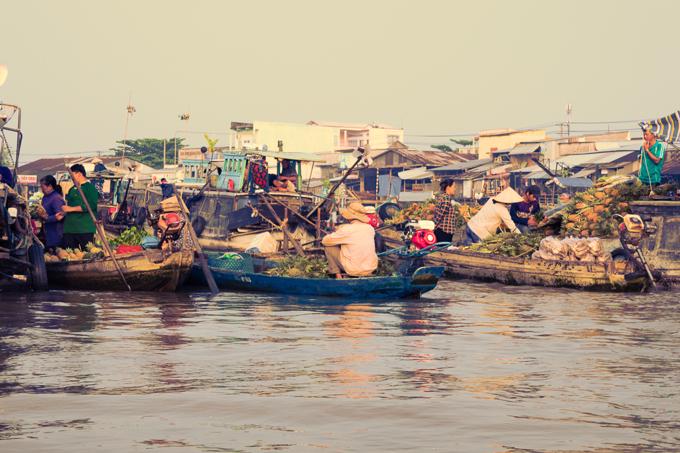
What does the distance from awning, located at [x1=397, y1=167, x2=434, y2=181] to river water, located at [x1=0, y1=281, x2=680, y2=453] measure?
47.3 meters

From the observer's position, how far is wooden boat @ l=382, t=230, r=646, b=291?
17.6m

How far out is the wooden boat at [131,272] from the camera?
15992mm

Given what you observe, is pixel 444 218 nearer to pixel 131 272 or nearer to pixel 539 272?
pixel 539 272

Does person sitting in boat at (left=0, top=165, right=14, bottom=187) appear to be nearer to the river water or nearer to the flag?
the river water

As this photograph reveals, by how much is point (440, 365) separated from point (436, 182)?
52207 mm

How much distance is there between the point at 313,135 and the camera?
8375cm

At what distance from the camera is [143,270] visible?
16031 mm

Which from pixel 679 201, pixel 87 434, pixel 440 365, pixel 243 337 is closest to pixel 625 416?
pixel 440 365

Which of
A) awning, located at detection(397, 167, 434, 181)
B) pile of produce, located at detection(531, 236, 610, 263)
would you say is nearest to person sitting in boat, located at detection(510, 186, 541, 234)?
pile of produce, located at detection(531, 236, 610, 263)

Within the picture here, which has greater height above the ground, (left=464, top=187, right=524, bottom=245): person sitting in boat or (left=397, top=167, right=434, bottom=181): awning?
(left=397, top=167, right=434, bottom=181): awning

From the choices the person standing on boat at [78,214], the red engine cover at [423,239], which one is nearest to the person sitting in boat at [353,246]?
the red engine cover at [423,239]

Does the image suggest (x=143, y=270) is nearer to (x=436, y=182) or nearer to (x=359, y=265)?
(x=359, y=265)

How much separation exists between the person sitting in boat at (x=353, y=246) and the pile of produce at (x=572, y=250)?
170 inches

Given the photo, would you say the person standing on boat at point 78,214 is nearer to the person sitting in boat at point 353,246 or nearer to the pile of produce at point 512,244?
the person sitting in boat at point 353,246
